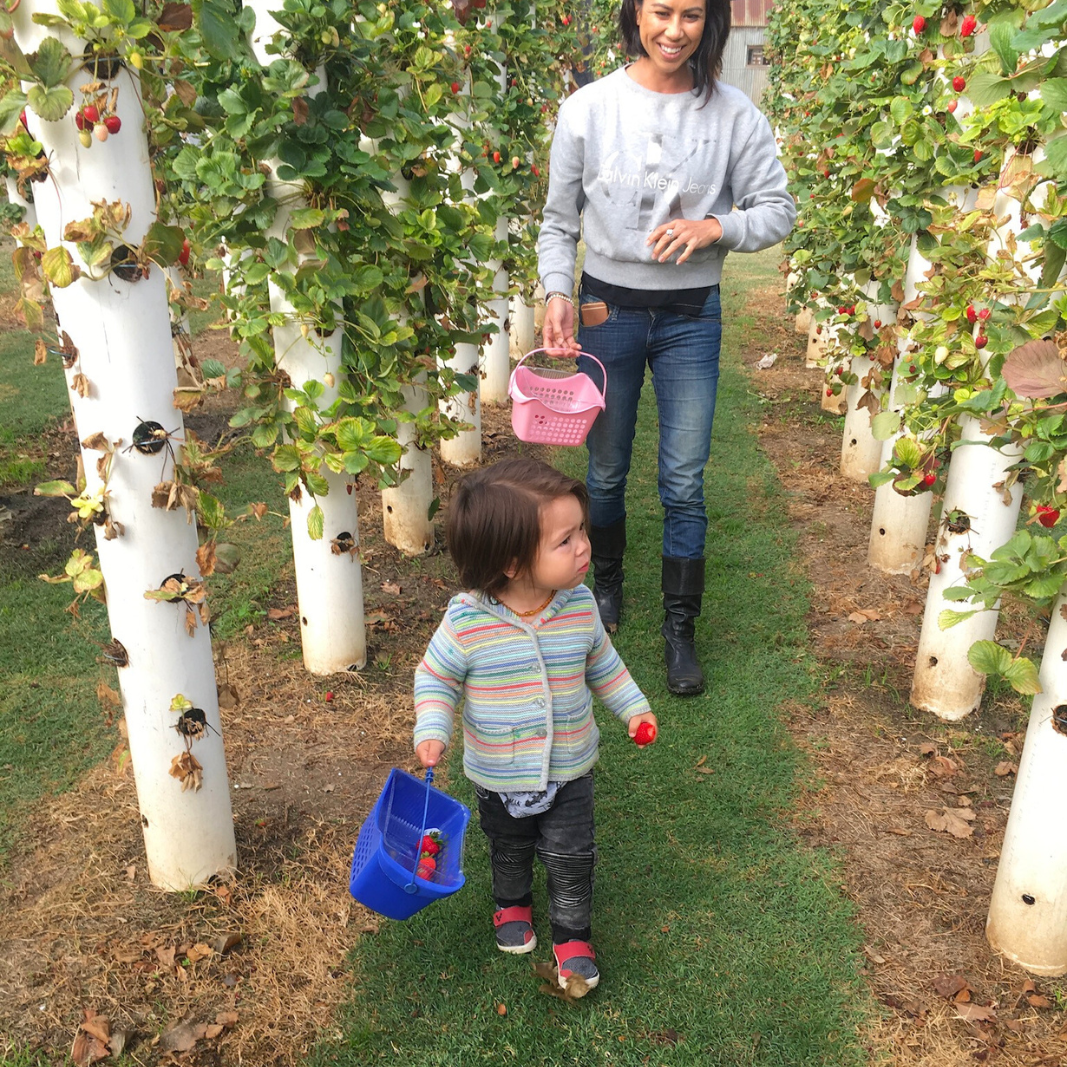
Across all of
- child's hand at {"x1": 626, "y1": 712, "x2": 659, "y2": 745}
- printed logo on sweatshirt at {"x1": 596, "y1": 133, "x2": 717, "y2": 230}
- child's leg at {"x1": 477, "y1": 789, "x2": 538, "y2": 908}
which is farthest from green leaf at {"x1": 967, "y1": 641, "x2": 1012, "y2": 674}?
printed logo on sweatshirt at {"x1": 596, "y1": 133, "x2": 717, "y2": 230}

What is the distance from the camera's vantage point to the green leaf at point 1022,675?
1.97 metres

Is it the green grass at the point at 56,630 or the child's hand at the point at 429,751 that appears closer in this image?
the child's hand at the point at 429,751

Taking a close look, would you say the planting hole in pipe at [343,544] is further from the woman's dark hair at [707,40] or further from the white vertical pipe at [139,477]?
the woman's dark hair at [707,40]

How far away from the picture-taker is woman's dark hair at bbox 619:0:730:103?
2826 millimetres

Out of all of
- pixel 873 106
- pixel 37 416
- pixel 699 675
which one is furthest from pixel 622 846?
pixel 37 416

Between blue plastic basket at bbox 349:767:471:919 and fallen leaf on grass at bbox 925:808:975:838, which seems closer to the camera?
blue plastic basket at bbox 349:767:471:919

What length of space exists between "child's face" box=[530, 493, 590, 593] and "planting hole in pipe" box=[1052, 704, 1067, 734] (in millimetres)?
1018

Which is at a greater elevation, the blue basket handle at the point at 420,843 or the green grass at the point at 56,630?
the blue basket handle at the point at 420,843

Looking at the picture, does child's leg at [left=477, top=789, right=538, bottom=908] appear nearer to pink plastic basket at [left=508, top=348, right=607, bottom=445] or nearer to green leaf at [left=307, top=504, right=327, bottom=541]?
green leaf at [left=307, top=504, right=327, bottom=541]

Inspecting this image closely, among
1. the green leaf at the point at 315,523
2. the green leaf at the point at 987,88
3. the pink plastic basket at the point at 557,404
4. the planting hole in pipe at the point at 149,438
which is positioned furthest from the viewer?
the pink plastic basket at the point at 557,404

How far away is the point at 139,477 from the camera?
2.02m

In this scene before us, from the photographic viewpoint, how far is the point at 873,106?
389cm

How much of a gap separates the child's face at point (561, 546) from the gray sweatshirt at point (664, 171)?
52.3 inches

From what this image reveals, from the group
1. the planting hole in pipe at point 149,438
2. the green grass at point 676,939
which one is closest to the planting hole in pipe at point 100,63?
the planting hole in pipe at point 149,438
